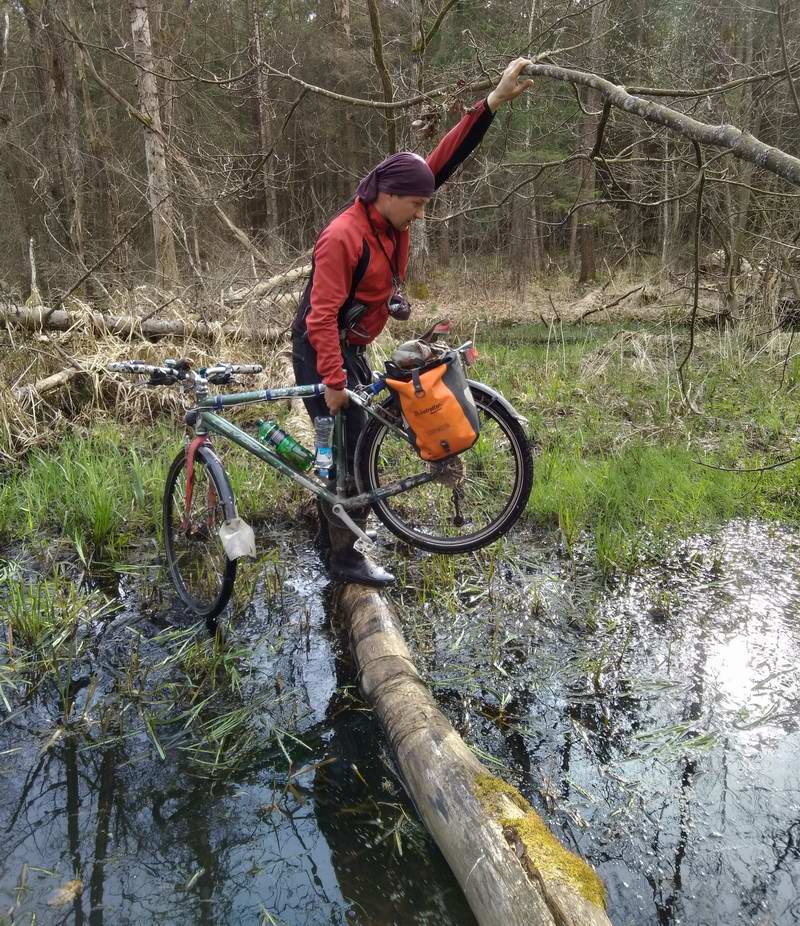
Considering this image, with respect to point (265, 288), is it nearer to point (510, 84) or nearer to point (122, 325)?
point (122, 325)

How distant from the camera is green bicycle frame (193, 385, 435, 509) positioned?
136 inches

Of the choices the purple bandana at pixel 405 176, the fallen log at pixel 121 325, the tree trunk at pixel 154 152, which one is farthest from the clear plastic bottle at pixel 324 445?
the tree trunk at pixel 154 152

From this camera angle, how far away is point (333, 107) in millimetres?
21125

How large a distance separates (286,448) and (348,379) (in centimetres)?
47

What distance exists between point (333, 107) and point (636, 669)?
844 inches

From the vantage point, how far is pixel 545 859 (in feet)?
6.17

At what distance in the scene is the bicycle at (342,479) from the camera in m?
3.37

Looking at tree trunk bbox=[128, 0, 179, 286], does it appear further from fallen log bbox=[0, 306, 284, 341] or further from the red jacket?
the red jacket

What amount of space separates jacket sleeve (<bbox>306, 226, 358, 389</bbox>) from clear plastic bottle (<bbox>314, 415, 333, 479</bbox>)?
40cm

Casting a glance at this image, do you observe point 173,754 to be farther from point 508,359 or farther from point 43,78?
point 43,78

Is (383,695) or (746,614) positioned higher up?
(383,695)

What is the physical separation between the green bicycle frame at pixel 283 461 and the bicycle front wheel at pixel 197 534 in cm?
20

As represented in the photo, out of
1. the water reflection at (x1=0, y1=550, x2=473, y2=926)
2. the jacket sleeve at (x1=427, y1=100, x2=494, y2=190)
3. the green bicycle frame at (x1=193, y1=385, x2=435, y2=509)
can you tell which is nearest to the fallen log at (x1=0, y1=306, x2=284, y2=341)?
the green bicycle frame at (x1=193, y1=385, x2=435, y2=509)

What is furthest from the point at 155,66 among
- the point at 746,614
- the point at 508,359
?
the point at 746,614
